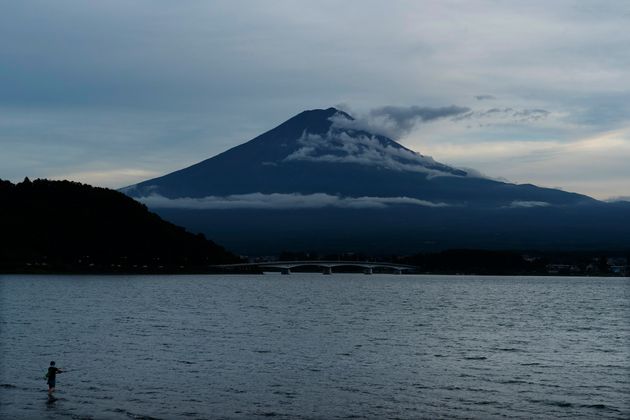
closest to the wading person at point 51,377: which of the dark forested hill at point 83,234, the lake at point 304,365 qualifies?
the lake at point 304,365

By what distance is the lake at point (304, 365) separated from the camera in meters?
29.2

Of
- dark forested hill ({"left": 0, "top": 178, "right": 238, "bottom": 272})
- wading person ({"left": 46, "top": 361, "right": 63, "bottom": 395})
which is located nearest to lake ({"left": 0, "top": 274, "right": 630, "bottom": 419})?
wading person ({"left": 46, "top": 361, "right": 63, "bottom": 395})

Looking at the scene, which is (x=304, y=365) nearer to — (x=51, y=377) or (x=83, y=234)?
(x=51, y=377)

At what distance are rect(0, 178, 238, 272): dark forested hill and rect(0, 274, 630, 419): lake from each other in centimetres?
8007

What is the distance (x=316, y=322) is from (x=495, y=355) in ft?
71.1

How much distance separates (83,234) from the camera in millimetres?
155000

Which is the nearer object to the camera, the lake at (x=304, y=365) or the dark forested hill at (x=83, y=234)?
the lake at (x=304, y=365)

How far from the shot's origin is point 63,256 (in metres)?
151

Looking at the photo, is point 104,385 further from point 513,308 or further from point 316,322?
point 513,308

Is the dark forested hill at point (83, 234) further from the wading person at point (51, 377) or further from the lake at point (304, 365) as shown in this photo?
the wading person at point (51, 377)

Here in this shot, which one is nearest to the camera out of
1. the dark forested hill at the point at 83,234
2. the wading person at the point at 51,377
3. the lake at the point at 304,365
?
the lake at the point at 304,365

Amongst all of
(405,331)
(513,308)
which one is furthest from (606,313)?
(405,331)

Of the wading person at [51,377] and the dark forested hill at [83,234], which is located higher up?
the dark forested hill at [83,234]

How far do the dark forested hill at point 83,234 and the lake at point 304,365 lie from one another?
263 ft
